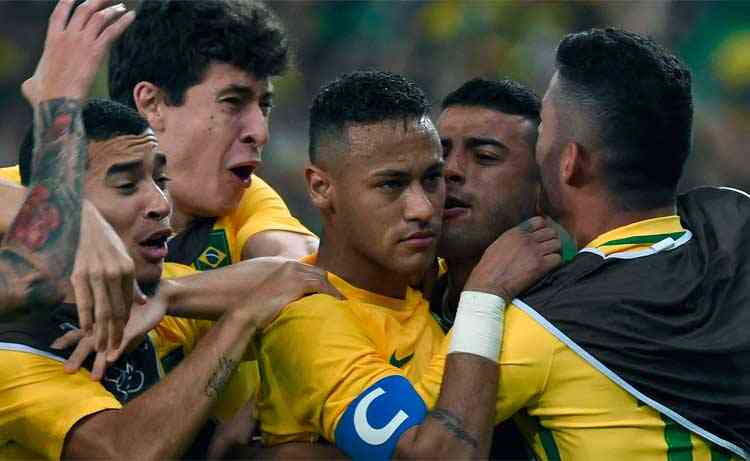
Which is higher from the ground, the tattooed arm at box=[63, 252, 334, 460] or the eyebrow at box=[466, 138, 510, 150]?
the eyebrow at box=[466, 138, 510, 150]

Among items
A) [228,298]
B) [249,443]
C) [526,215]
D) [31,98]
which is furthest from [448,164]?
[31,98]

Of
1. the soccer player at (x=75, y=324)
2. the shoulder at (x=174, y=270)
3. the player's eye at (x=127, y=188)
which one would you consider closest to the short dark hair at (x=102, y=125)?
the soccer player at (x=75, y=324)

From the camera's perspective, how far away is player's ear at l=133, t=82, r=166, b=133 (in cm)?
414

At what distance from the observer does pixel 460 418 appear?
2826 mm

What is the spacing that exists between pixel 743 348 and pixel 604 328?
1.14ft

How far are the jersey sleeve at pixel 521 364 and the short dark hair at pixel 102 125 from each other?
3.91ft

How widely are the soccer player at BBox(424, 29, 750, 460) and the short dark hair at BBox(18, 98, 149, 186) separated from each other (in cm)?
115

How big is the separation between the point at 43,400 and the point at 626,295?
1454 mm

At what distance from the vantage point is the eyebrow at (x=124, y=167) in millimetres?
3408

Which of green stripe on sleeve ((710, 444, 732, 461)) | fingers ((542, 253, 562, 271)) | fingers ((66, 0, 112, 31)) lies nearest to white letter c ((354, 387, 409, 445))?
fingers ((542, 253, 562, 271))

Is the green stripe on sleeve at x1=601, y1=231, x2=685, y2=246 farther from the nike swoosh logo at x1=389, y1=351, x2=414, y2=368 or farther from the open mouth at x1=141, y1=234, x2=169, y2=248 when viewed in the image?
the open mouth at x1=141, y1=234, x2=169, y2=248

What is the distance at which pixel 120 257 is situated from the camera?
3037mm

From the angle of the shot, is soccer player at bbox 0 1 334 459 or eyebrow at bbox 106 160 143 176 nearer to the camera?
soccer player at bbox 0 1 334 459

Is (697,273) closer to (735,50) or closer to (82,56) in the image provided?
(82,56)
